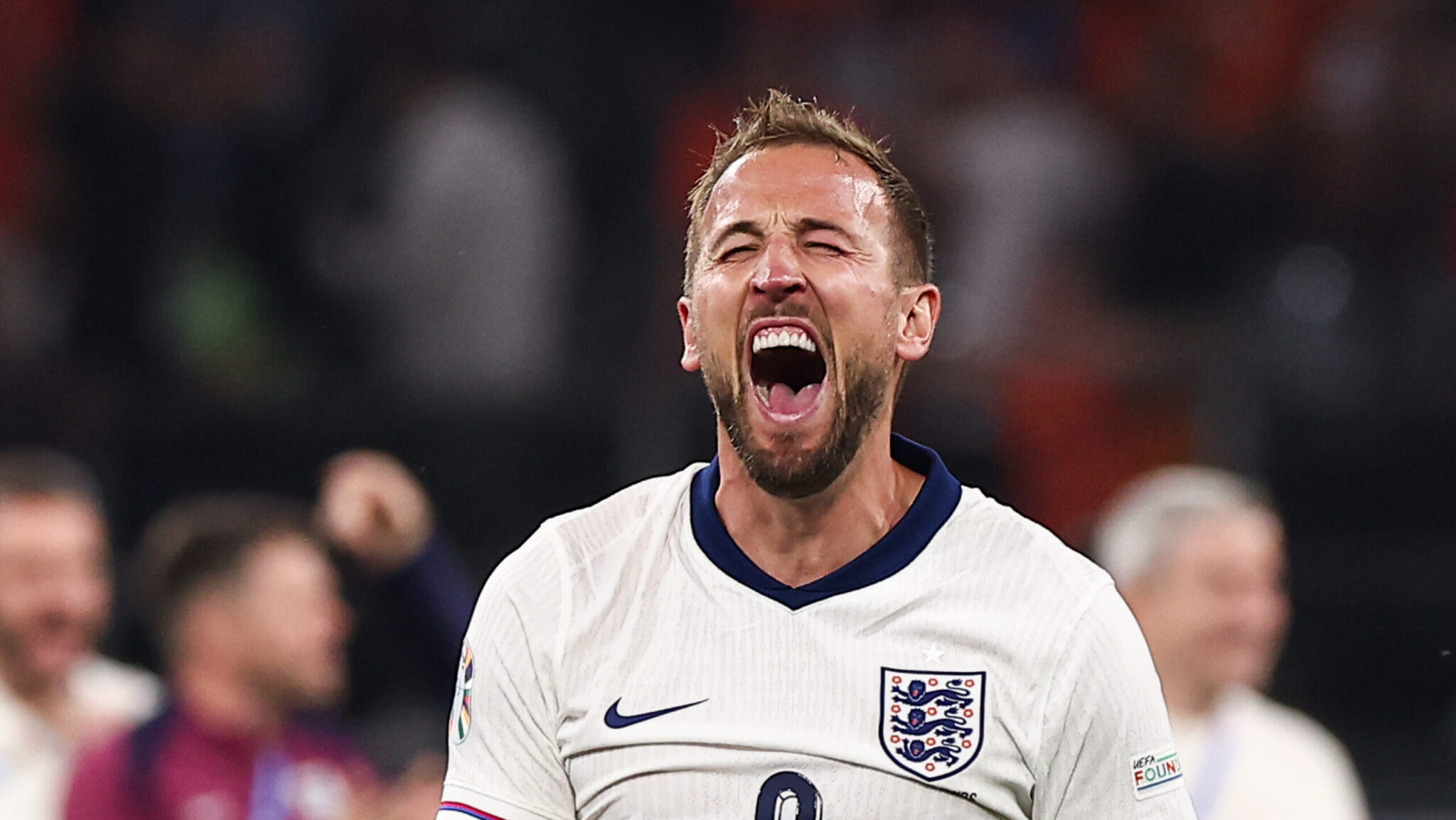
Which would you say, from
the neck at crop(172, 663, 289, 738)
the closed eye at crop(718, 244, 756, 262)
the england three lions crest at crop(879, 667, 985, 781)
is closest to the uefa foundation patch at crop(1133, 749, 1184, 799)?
the england three lions crest at crop(879, 667, 985, 781)

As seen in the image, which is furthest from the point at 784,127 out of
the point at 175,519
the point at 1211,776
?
the point at 175,519

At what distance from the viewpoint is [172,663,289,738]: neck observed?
5031 millimetres

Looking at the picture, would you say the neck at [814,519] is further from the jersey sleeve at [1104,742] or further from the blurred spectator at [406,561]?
the blurred spectator at [406,561]

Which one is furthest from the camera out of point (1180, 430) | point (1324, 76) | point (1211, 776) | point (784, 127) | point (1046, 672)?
point (1324, 76)

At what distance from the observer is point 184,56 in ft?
23.9

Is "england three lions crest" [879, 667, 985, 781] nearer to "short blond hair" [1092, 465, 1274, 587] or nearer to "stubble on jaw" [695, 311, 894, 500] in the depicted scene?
"stubble on jaw" [695, 311, 894, 500]

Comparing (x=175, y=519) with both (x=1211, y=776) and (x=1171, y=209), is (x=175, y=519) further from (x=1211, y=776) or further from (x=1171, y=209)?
Answer: (x=1171, y=209)

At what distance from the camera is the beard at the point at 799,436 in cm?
246

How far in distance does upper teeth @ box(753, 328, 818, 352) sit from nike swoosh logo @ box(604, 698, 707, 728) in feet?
1.35

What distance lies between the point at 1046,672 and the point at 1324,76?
538 centimetres

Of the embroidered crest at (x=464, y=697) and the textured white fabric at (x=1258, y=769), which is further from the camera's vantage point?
the textured white fabric at (x=1258, y=769)

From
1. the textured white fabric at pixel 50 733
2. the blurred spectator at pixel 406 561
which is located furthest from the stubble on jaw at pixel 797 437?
the textured white fabric at pixel 50 733

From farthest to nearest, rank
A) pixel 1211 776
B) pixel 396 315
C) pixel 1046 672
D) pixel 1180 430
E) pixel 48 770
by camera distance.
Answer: pixel 396 315 < pixel 1180 430 < pixel 48 770 < pixel 1211 776 < pixel 1046 672

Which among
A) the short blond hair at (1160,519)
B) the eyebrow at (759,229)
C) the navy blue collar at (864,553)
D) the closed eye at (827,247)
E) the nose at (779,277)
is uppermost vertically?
the short blond hair at (1160,519)
